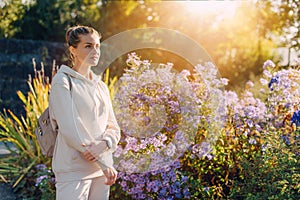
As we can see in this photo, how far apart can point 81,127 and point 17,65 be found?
632 cm

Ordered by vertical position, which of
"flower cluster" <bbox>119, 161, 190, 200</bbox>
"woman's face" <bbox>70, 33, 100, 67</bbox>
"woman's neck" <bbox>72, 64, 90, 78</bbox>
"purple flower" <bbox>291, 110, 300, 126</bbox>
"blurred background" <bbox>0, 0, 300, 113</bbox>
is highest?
"blurred background" <bbox>0, 0, 300, 113</bbox>

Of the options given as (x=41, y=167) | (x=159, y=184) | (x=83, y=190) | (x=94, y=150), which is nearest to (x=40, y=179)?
→ (x=41, y=167)

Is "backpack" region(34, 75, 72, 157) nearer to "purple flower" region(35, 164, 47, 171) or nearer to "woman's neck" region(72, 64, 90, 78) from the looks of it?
"woman's neck" region(72, 64, 90, 78)

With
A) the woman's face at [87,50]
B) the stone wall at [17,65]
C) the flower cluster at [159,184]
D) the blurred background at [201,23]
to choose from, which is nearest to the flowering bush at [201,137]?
the flower cluster at [159,184]

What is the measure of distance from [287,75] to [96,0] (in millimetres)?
8346

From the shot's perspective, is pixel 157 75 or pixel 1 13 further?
pixel 1 13

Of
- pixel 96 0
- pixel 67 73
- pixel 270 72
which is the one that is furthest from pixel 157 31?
pixel 67 73

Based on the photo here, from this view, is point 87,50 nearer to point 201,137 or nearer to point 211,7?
point 201,137

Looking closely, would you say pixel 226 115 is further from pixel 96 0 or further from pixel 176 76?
pixel 96 0

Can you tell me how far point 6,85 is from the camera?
810cm

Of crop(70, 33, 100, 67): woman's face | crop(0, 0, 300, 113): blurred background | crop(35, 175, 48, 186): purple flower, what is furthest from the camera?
crop(0, 0, 300, 113): blurred background

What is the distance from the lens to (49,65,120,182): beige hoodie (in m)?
2.25

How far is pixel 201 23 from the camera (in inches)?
418

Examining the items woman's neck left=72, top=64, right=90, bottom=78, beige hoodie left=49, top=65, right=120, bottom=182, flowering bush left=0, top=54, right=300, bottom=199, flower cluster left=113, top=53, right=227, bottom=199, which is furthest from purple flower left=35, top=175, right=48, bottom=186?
woman's neck left=72, top=64, right=90, bottom=78
